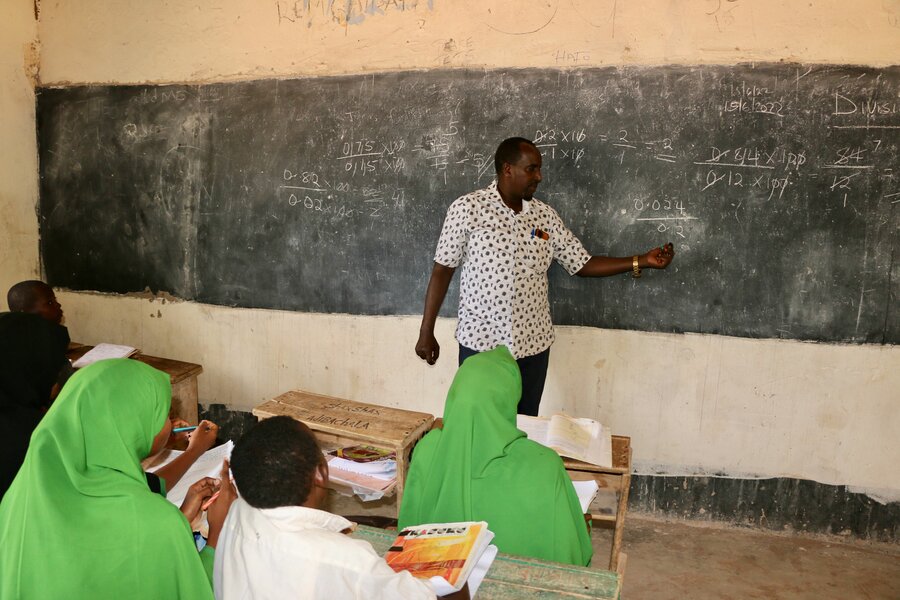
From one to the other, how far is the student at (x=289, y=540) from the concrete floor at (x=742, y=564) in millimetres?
1946

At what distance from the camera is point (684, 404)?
3.60 meters

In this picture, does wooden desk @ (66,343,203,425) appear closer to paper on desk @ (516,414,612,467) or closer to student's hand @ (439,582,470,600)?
paper on desk @ (516,414,612,467)

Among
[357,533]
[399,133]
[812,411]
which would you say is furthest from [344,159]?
[812,411]

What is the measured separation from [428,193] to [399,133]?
34 centimetres

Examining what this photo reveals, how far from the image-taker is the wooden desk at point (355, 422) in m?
2.62

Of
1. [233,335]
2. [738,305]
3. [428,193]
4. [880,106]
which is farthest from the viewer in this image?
[233,335]

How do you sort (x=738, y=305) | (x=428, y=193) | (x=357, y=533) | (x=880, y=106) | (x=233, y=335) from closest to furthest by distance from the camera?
(x=357, y=533) → (x=880, y=106) → (x=738, y=305) → (x=428, y=193) → (x=233, y=335)

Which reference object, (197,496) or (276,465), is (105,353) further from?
(276,465)

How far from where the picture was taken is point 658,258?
337 centimetres

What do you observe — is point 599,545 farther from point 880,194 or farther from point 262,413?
point 880,194

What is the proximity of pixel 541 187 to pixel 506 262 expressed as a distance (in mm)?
603

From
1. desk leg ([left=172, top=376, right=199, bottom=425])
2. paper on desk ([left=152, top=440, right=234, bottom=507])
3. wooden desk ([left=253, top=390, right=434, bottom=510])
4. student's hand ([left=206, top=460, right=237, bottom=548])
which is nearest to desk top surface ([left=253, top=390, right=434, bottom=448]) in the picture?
wooden desk ([left=253, top=390, right=434, bottom=510])

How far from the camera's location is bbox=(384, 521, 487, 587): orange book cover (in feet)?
5.20

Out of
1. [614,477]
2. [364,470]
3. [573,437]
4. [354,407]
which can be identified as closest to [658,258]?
[573,437]
